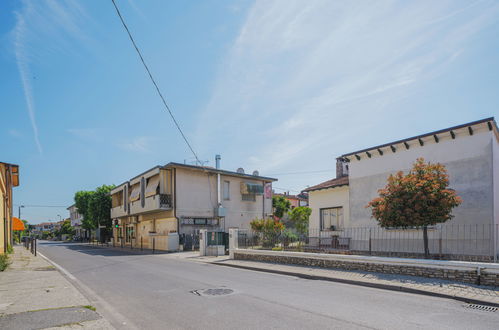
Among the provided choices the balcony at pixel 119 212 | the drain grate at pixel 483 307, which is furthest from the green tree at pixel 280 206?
the drain grate at pixel 483 307

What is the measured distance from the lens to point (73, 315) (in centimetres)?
643

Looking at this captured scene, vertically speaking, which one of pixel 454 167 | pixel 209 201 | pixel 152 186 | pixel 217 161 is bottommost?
pixel 209 201

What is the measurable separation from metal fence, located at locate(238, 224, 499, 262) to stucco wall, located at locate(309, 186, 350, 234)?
3.14 ft

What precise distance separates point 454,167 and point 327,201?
8162 millimetres

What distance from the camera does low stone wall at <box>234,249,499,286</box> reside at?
8.70 metres

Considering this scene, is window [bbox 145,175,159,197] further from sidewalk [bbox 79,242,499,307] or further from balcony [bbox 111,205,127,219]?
sidewalk [bbox 79,242,499,307]

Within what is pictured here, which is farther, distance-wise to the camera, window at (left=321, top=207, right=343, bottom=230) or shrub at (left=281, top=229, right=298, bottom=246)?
window at (left=321, top=207, right=343, bottom=230)

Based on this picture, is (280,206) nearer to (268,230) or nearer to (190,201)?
(190,201)

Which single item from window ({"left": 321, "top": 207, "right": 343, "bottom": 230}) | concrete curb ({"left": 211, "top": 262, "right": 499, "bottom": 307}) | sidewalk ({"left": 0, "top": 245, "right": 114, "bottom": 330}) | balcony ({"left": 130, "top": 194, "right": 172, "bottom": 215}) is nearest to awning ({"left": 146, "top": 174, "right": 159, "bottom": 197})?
balcony ({"left": 130, "top": 194, "right": 172, "bottom": 215})

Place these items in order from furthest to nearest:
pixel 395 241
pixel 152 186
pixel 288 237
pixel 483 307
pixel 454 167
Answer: pixel 152 186 < pixel 288 237 < pixel 395 241 < pixel 454 167 < pixel 483 307

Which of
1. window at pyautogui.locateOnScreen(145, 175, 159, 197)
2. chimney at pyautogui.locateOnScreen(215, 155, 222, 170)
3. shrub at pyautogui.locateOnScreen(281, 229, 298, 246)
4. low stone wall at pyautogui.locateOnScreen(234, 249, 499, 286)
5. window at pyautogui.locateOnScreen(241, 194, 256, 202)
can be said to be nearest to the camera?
low stone wall at pyautogui.locateOnScreen(234, 249, 499, 286)

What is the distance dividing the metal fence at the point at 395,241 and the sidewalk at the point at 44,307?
8.96 metres

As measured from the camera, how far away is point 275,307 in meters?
6.94

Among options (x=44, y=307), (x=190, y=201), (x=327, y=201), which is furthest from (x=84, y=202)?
(x=44, y=307)
